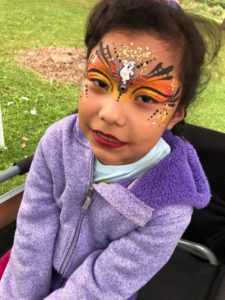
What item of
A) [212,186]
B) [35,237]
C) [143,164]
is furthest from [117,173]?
[212,186]

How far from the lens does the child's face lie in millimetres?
936

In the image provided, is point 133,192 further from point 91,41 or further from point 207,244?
point 207,244

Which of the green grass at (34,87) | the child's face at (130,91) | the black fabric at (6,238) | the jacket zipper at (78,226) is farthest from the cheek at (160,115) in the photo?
the black fabric at (6,238)

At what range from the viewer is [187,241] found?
1621 mm

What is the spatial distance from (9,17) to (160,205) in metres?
4.16

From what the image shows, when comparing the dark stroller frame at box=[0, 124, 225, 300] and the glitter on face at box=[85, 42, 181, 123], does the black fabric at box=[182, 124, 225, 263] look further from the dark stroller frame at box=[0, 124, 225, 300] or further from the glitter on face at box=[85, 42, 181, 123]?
the glitter on face at box=[85, 42, 181, 123]

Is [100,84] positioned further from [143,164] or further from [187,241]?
[187,241]

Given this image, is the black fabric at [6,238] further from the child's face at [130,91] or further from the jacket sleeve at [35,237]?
the child's face at [130,91]

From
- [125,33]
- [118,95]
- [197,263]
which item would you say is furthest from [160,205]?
[197,263]

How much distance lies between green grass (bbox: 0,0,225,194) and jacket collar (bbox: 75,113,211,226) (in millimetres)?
485

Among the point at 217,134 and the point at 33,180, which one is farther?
the point at 217,134

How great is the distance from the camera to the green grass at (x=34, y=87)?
291 centimetres

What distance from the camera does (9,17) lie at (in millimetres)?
4727

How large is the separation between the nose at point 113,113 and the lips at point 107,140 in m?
0.04
